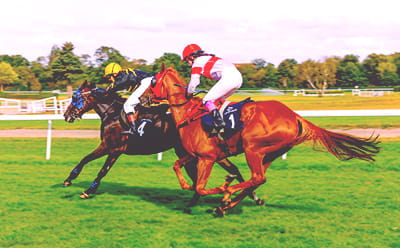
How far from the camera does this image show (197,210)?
19.1ft

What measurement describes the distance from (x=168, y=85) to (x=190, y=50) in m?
0.57

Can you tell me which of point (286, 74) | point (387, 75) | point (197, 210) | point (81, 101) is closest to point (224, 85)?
point (197, 210)

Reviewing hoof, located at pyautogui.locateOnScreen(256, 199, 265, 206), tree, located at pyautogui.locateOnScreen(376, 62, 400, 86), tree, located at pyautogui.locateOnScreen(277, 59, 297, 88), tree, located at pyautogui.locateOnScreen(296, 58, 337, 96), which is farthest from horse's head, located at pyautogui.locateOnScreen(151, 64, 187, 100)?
tree, located at pyautogui.locateOnScreen(376, 62, 400, 86)

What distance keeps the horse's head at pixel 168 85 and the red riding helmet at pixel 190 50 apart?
0.37 m

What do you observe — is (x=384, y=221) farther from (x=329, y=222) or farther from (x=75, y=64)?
(x=75, y=64)

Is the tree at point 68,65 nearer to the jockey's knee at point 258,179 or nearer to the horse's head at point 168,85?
the horse's head at point 168,85

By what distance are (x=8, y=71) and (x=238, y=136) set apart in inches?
2939

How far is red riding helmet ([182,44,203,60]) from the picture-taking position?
5.54m

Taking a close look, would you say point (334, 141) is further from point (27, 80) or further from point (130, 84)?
point (27, 80)

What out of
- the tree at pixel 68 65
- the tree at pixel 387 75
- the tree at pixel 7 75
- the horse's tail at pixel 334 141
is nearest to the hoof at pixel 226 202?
the horse's tail at pixel 334 141

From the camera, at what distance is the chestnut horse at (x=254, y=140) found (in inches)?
207

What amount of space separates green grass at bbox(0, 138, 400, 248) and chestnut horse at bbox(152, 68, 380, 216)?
43cm

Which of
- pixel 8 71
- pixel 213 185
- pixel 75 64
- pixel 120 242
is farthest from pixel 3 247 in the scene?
pixel 8 71

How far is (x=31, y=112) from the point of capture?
98.0 ft
